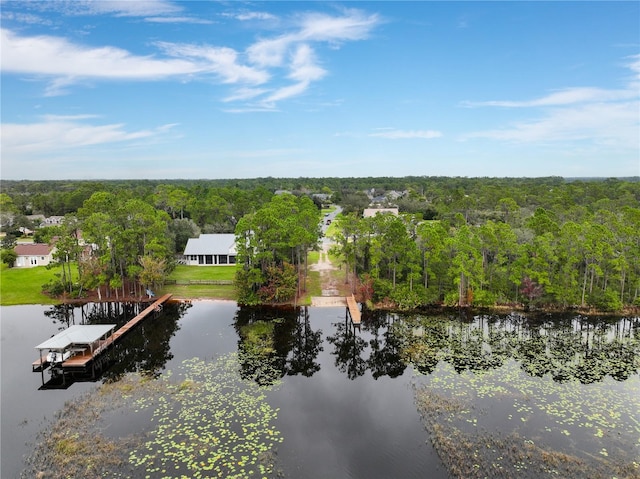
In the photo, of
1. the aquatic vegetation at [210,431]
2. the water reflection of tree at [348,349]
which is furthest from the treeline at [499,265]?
the aquatic vegetation at [210,431]

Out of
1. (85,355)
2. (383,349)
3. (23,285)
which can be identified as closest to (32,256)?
(23,285)

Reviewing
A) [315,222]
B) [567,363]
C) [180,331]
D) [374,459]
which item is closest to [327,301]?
[315,222]

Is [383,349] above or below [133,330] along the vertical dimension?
below

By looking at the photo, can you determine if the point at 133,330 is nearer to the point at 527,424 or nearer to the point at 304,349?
the point at 304,349

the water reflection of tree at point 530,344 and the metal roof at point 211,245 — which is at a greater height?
the metal roof at point 211,245

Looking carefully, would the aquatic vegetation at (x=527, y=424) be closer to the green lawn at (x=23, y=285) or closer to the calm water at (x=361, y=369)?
the calm water at (x=361, y=369)
